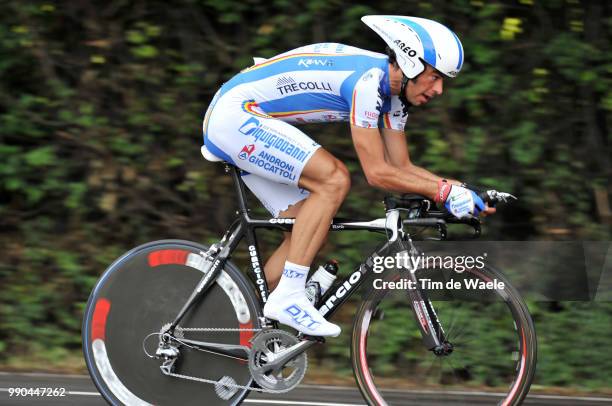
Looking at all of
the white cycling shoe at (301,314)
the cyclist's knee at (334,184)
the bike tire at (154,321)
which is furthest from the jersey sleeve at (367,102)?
the bike tire at (154,321)

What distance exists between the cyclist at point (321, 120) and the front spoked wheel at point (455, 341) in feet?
0.92

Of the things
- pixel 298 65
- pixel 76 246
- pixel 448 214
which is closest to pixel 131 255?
pixel 298 65

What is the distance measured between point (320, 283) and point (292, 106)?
0.89 metres

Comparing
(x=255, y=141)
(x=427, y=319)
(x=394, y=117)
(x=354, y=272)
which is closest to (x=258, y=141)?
(x=255, y=141)

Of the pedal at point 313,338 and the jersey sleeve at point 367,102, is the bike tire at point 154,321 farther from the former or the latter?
the jersey sleeve at point 367,102

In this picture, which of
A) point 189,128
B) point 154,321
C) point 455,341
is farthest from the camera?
point 189,128

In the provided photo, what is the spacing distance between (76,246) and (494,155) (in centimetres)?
326

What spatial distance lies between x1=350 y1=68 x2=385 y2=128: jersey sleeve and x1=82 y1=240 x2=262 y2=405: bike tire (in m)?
1.01

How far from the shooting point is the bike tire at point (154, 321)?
5.09m

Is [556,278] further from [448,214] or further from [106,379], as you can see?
[106,379]

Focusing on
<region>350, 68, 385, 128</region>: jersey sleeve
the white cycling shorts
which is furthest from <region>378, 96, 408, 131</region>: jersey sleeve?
the white cycling shorts

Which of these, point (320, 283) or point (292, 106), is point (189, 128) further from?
point (320, 283)

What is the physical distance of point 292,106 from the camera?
506 centimetres

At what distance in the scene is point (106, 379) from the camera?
5.13 meters
